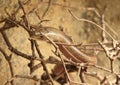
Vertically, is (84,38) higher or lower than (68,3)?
lower

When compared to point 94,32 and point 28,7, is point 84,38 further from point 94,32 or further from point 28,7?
point 28,7

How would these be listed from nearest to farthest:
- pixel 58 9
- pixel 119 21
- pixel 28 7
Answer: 1. pixel 28 7
2. pixel 58 9
3. pixel 119 21

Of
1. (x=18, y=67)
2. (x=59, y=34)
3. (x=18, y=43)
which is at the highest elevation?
(x=59, y=34)

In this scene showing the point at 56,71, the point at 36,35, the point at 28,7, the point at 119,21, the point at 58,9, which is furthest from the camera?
the point at 119,21

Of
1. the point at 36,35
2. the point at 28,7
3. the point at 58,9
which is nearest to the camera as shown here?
the point at 36,35

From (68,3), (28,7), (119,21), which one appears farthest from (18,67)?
(119,21)

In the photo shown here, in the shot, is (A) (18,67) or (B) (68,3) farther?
(B) (68,3)

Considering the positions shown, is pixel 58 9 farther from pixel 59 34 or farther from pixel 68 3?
pixel 59 34

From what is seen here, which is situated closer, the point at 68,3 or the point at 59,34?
the point at 59,34

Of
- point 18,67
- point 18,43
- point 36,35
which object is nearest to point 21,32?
point 18,43
